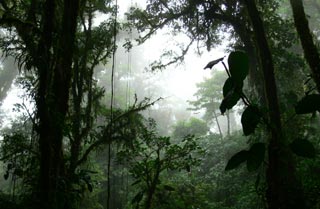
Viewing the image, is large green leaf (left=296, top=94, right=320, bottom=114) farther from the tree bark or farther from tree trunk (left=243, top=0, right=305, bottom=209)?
the tree bark

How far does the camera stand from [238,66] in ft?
4.07

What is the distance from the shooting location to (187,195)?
679 cm

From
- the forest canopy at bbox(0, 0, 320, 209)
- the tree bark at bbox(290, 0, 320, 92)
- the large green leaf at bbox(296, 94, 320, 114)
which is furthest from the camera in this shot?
the tree bark at bbox(290, 0, 320, 92)

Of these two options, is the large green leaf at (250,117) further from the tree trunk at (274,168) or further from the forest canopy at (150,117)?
the tree trunk at (274,168)

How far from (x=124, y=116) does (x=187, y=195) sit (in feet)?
6.80

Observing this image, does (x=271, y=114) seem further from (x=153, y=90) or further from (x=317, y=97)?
(x=153, y=90)

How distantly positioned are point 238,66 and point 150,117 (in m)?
6.29

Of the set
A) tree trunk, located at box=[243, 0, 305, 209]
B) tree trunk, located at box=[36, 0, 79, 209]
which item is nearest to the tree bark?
tree trunk, located at box=[243, 0, 305, 209]

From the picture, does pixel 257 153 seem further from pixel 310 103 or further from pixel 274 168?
pixel 274 168

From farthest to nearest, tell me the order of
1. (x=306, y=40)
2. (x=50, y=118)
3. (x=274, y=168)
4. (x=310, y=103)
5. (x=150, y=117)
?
(x=150, y=117), (x=306, y=40), (x=50, y=118), (x=274, y=168), (x=310, y=103)

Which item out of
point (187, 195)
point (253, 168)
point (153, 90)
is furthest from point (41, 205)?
point (153, 90)

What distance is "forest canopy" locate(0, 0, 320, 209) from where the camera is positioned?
2.65m

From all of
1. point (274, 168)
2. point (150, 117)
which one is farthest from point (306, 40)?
point (150, 117)

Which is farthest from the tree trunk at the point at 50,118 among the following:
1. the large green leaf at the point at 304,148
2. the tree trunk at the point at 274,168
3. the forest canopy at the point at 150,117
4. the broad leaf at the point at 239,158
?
the large green leaf at the point at 304,148
